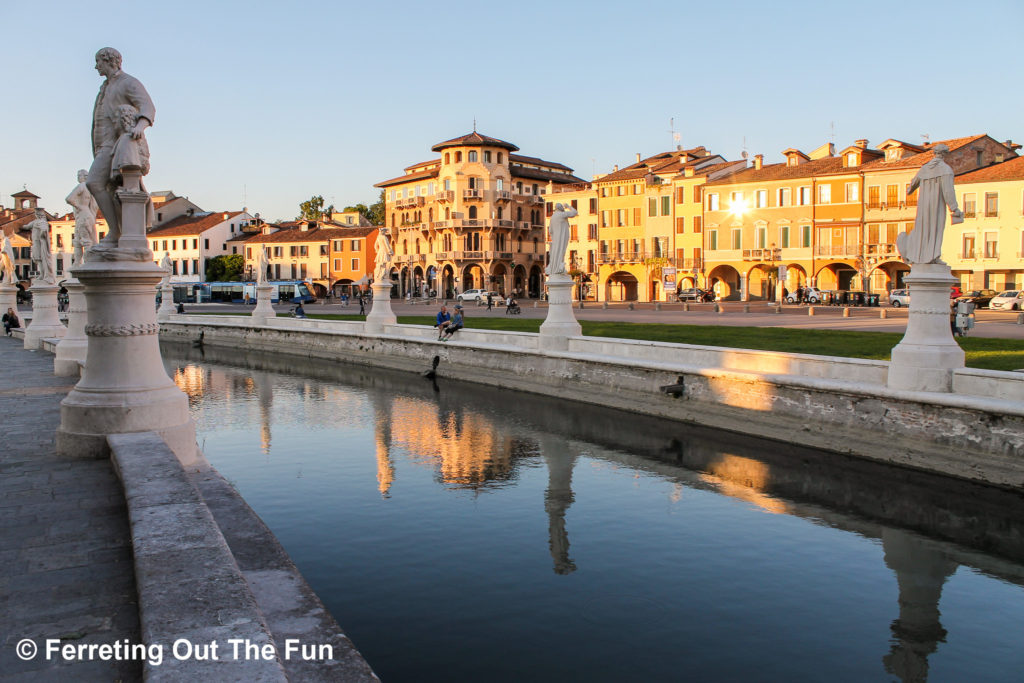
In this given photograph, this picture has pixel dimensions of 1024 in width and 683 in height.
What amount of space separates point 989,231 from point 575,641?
56880 mm

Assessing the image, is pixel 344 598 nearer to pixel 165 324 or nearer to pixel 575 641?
pixel 575 641

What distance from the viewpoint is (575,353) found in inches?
770

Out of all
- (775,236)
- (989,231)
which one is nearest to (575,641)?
(989,231)

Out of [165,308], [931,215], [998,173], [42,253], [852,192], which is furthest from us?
[852,192]

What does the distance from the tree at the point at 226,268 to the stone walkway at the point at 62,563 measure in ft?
281

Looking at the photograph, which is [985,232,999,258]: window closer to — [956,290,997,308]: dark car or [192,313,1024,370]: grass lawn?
[956,290,997,308]: dark car

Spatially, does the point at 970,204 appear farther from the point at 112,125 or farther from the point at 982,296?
the point at 112,125

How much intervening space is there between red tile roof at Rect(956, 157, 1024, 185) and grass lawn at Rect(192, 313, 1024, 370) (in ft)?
120

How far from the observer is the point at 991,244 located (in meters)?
54.2

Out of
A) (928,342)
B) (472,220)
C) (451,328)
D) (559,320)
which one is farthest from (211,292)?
(928,342)

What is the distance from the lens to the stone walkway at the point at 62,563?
3635 mm

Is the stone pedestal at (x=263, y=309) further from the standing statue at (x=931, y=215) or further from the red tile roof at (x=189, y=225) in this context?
the red tile roof at (x=189, y=225)

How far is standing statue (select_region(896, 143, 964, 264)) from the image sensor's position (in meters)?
12.1

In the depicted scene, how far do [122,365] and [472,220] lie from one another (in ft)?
242
